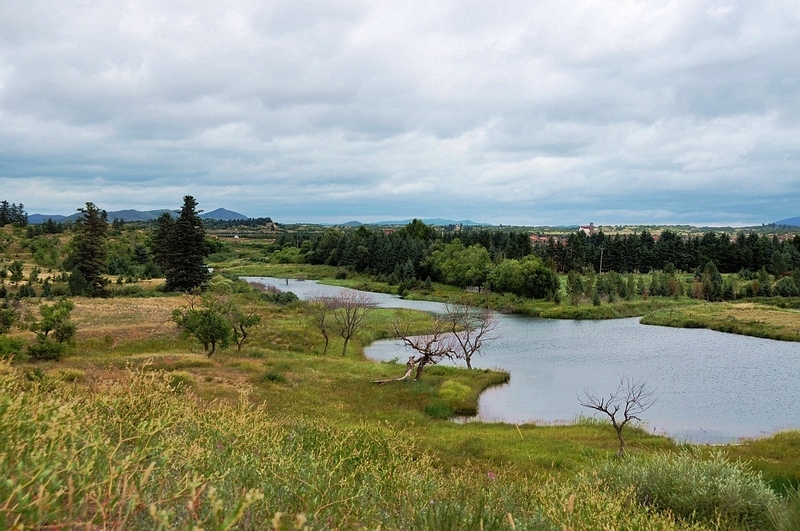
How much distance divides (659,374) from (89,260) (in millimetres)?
59737

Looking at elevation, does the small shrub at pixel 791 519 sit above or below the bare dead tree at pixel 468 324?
above

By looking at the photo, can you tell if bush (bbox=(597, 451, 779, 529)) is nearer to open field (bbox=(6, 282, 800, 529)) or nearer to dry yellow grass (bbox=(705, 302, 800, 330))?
open field (bbox=(6, 282, 800, 529))

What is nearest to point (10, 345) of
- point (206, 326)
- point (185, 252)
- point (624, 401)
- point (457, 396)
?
point (206, 326)

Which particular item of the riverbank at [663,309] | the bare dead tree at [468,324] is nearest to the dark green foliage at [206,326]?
the bare dead tree at [468,324]

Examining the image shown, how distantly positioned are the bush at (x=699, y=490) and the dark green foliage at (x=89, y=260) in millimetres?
64349

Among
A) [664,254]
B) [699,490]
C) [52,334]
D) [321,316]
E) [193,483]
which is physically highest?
[193,483]

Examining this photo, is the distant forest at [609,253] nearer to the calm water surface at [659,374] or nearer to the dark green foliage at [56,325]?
the calm water surface at [659,374]

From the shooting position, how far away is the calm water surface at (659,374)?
28781mm

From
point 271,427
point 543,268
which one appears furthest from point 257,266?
point 271,427

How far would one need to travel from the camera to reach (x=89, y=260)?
211ft

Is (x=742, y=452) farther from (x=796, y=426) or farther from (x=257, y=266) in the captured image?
(x=257, y=266)

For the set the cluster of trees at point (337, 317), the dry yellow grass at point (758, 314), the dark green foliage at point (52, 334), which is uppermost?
the dark green foliage at point (52, 334)

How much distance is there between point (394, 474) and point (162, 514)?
5493 millimetres

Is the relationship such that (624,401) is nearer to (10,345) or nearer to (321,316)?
(321,316)
